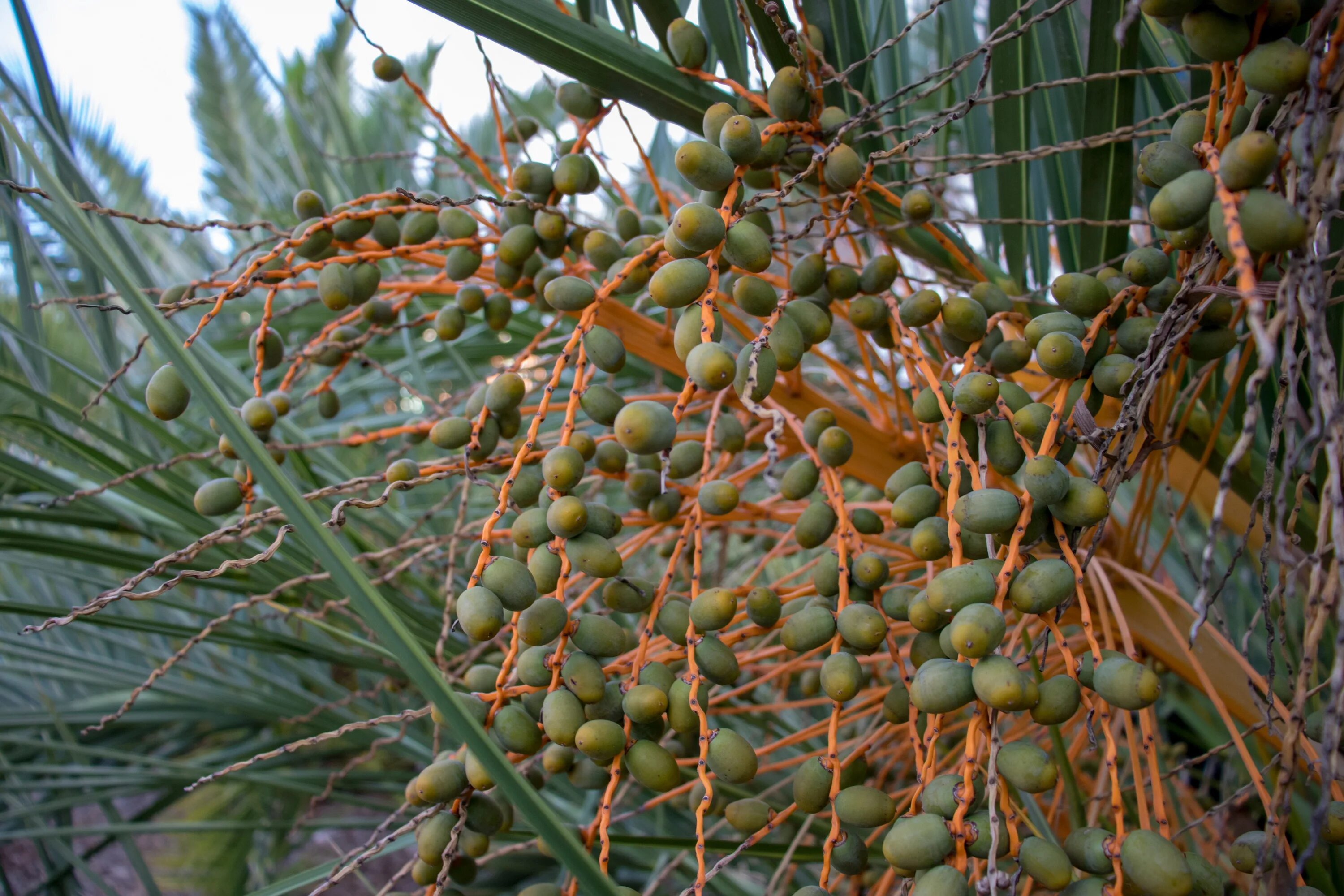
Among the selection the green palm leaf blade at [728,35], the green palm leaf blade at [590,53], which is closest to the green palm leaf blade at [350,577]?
the green palm leaf blade at [590,53]

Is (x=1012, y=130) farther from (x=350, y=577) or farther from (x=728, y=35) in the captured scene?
(x=350, y=577)

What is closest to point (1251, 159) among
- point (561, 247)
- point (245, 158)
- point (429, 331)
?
point (561, 247)

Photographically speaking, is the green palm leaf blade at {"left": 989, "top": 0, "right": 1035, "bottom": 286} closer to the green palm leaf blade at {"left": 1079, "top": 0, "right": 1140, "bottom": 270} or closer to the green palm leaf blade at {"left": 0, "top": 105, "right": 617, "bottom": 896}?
the green palm leaf blade at {"left": 1079, "top": 0, "right": 1140, "bottom": 270}

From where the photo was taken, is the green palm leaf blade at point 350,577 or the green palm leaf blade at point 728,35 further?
the green palm leaf blade at point 728,35

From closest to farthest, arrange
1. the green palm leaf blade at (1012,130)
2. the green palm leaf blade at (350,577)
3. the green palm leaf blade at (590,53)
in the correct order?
the green palm leaf blade at (350,577) < the green palm leaf blade at (590,53) < the green palm leaf blade at (1012,130)

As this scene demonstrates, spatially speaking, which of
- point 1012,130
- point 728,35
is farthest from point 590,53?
point 1012,130

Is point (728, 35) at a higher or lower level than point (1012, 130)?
higher

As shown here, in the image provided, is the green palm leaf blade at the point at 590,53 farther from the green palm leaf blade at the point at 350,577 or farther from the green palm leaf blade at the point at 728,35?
the green palm leaf blade at the point at 350,577

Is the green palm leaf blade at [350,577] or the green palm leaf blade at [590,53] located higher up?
the green palm leaf blade at [590,53]

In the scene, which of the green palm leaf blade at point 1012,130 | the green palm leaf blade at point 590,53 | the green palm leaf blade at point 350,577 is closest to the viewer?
the green palm leaf blade at point 350,577

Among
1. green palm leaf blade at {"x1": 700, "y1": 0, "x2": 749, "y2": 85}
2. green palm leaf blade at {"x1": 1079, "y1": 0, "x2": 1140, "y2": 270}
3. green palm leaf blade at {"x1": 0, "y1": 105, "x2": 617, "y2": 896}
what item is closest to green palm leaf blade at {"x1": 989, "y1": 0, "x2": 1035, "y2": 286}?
green palm leaf blade at {"x1": 1079, "y1": 0, "x2": 1140, "y2": 270}

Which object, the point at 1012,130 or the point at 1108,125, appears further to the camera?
the point at 1012,130

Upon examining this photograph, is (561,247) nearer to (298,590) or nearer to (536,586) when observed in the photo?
(536,586)

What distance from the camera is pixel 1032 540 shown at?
57cm
